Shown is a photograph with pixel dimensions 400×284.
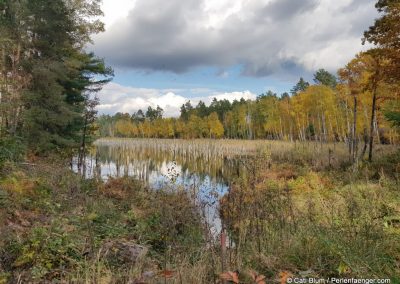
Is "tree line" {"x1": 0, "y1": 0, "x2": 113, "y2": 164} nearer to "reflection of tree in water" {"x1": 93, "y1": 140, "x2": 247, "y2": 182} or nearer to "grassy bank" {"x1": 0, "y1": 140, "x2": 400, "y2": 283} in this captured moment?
"reflection of tree in water" {"x1": 93, "y1": 140, "x2": 247, "y2": 182}

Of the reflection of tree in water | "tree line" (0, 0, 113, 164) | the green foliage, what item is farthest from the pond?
the green foliage

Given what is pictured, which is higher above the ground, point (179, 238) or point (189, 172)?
point (179, 238)

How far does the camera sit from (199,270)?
162 inches

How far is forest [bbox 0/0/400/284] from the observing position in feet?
14.6

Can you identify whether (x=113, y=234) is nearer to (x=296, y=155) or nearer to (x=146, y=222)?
(x=146, y=222)

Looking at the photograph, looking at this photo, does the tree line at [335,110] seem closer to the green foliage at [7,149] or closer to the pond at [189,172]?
the pond at [189,172]

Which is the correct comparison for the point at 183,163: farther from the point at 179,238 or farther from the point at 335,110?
the point at 179,238

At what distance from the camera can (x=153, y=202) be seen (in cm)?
1240

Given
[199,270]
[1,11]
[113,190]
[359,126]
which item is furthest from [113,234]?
[359,126]

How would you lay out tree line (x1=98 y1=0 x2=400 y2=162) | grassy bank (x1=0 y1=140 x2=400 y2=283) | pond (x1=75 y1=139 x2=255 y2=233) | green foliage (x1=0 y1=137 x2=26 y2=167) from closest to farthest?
grassy bank (x1=0 y1=140 x2=400 y2=283) < pond (x1=75 y1=139 x2=255 y2=233) < green foliage (x1=0 y1=137 x2=26 y2=167) < tree line (x1=98 y1=0 x2=400 y2=162)

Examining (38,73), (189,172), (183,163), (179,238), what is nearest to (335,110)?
(183,163)

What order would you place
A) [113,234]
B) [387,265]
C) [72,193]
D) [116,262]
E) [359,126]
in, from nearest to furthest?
[387,265] < [116,262] < [113,234] < [72,193] < [359,126]

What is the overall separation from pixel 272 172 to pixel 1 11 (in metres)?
15.7

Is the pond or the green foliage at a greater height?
the green foliage
